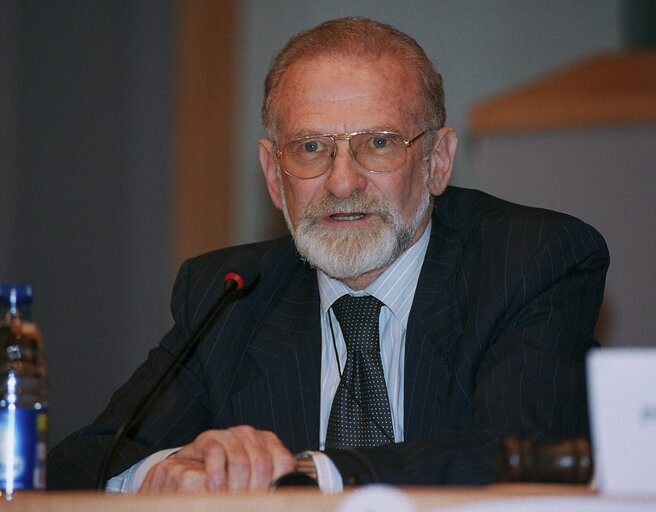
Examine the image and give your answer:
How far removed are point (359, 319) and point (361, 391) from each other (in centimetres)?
20

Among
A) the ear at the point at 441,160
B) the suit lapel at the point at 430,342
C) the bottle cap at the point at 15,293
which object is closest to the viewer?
the bottle cap at the point at 15,293

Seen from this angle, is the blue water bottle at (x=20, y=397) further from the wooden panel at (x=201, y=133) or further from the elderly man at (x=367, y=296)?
the wooden panel at (x=201, y=133)

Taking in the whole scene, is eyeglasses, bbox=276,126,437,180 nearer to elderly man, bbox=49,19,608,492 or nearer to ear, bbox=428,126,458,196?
elderly man, bbox=49,19,608,492

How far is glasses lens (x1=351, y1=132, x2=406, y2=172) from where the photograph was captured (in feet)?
7.32

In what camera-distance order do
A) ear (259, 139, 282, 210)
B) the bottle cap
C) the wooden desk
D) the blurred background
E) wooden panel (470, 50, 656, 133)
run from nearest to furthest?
the wooden desk → the bottle cap → ear (259, 139, 282, 210) → wooden panel (470, 50, 656, 133) → the blurred background

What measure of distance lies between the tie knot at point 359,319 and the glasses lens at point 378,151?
324 millimetres

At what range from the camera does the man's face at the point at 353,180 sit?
2.22m

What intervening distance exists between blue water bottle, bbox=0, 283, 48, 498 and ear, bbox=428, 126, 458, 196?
114cm

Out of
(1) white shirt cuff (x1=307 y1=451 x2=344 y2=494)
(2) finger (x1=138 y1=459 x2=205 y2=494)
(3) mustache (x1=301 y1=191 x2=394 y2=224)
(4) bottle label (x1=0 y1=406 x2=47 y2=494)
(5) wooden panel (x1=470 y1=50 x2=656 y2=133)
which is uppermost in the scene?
(5) wooden panel (x1=470 y1=50 x2=656 y2=133)

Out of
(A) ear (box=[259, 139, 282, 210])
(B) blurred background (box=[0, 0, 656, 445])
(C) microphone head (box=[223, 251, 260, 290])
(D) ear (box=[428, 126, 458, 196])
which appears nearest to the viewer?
(C) microphone head (box=[223, 251, 260, 290])

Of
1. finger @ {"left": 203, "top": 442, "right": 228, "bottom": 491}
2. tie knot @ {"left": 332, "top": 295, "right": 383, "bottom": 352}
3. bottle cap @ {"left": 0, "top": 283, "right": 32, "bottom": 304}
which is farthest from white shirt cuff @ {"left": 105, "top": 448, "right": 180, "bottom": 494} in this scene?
tie knot @ {"left": 332, "top": 295, "right": 383, "bottom": 352}

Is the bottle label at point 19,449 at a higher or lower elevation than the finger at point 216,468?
higher

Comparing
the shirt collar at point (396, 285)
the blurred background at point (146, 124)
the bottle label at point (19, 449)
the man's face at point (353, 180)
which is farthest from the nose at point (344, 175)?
the blurred background at point (146, 124)

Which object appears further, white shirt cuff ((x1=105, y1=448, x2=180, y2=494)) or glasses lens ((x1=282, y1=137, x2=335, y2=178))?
glasses lens ((x1=282, y1=137, x2=335, y2=178))
